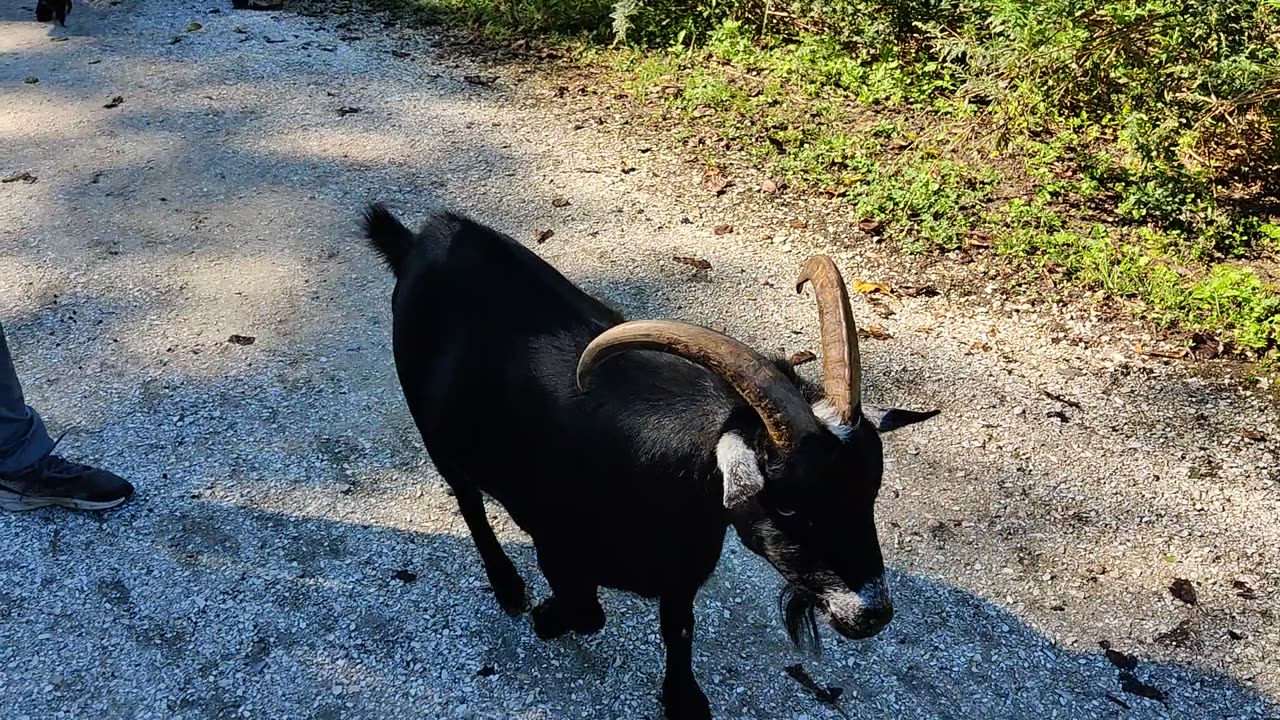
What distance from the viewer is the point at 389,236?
3.50 m

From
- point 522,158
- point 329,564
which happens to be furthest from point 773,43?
point 329,564

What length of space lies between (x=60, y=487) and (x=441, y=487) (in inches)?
54.9

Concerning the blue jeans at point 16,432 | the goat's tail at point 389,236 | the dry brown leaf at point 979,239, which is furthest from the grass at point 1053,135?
the blue jeans at point 16,432

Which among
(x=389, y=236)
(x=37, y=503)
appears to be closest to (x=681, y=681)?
(x=389, y=236)

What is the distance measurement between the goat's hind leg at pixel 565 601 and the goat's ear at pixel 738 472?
76cm

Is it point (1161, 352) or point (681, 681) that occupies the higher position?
point (1161, 352)

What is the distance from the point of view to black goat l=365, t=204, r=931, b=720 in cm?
236

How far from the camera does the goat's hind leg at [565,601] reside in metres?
3.00

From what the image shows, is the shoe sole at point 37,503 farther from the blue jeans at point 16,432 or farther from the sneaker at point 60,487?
the blue jeans at point 16,432

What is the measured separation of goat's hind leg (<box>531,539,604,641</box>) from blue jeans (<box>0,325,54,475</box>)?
6.43ft

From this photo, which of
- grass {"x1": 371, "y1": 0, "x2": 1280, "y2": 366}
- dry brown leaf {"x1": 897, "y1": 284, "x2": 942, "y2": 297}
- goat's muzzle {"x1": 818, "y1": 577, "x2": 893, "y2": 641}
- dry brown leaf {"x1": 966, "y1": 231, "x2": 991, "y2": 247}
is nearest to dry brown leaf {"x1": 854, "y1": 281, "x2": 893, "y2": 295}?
dry brown leaf {"x1": 897, "y1": 284, "x2": 942, "y2": 297}

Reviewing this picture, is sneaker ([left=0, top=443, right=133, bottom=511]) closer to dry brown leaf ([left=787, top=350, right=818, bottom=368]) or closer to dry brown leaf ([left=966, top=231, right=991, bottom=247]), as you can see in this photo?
dry brown leaf ([left=787, top=350, right=818, bottom=368])

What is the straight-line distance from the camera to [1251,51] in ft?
16.7

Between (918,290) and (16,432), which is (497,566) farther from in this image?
(918,290)
